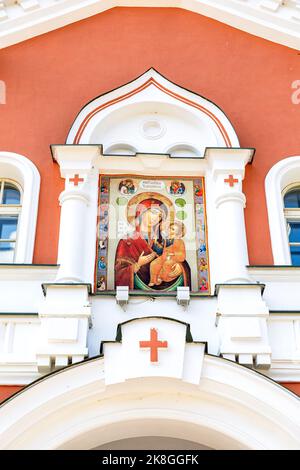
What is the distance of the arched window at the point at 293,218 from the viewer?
7.58m

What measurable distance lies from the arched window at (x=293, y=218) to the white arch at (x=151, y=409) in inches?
74.8

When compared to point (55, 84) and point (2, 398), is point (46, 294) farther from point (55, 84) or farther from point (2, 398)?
point (55, 84)

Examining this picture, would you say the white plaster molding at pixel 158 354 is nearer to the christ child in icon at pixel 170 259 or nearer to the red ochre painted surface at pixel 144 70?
the christ child in icon at pixel 170 259

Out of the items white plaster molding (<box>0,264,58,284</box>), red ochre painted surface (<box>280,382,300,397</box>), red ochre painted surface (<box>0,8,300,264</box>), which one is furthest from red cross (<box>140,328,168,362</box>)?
red ochre painted surface (<box>0,8,300,264</box>)

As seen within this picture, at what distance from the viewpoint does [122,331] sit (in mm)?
6113

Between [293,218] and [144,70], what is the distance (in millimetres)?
2474

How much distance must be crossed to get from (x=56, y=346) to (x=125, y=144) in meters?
2.76

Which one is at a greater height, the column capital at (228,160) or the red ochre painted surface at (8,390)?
the column capital at (228,160)

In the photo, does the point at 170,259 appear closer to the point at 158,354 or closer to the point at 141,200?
the point at 141,200

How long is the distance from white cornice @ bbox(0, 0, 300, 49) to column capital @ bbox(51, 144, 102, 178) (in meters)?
1.92

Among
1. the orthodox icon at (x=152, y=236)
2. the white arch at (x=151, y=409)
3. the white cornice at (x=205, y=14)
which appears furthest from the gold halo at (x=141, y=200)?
the white cornice at (x=205, y=14)

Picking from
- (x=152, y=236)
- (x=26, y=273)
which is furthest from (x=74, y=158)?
(x=26, y=273)

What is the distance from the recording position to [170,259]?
286 inches

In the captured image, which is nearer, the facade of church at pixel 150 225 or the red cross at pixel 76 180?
the facade of church at pixel 150 225
